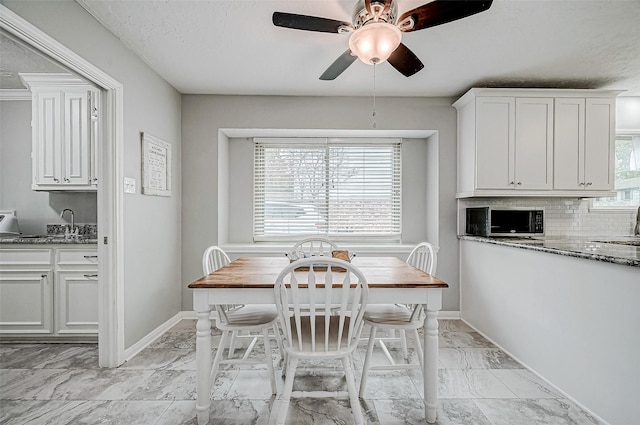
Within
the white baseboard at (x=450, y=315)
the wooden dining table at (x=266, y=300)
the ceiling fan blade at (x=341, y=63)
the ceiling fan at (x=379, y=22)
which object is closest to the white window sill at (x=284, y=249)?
the white baseboard at (x=450, y=315)

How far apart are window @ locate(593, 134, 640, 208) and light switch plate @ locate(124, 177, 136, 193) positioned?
15.4ft

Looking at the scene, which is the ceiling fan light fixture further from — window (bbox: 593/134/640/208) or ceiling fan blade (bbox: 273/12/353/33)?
window (bbox: 593/134/640/208)

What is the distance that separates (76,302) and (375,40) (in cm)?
306

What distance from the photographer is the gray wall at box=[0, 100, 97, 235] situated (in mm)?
3161

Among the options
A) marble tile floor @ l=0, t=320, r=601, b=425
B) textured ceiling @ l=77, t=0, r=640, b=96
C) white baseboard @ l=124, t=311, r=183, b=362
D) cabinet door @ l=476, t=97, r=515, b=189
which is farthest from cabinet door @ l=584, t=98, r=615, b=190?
white baseboard @ l=124, t=311, r=183, b=362

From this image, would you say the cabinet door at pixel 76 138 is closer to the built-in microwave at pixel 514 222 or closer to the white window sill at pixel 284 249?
the white window sill at pixel 284 249

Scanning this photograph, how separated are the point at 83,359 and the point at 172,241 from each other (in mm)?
1197

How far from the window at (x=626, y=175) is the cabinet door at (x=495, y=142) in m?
1.39

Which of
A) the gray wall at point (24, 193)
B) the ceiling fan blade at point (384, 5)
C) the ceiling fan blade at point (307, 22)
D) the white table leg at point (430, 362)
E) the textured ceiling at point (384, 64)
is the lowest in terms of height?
the white table leg at point (430, 362)

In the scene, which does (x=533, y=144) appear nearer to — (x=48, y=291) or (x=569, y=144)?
(x=569, y=144)

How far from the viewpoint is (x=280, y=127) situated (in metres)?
3.34

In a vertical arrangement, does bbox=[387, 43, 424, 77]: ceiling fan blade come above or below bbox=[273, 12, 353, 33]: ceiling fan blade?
below

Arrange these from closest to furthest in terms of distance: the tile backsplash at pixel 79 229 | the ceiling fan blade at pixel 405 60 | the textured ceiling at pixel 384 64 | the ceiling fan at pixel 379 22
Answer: the ceiling fan at pixel 379 22 < the ceiling fan blade at pixel 405 60 < the textured ceiling at pixel 384 64 < the tile backsplash at pixel 79 229

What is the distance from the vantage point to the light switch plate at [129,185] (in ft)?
7.83
